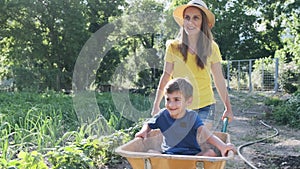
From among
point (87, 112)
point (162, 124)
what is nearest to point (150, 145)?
point (162, 124)

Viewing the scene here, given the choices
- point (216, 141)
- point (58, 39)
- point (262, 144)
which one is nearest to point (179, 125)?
point (216, 141)

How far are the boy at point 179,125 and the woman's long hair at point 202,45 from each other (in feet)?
1.70

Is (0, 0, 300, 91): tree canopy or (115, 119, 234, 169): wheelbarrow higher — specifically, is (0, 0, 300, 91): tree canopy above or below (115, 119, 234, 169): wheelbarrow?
above

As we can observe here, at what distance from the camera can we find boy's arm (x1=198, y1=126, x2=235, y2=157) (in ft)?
6.61

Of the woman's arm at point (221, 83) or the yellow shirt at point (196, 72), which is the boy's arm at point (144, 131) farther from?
the woman's arm at point (221, 83)

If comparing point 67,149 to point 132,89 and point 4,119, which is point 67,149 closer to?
point 4,119

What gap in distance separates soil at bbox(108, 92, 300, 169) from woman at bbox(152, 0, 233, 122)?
4.77 feet

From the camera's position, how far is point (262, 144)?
6.09 metres

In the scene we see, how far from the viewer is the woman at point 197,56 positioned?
9.23ft

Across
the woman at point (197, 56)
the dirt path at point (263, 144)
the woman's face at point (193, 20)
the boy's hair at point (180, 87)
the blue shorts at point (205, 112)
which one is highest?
the woman's face at point (193, 20)

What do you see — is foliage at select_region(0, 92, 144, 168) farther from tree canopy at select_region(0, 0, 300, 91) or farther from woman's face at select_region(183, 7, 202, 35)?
tree canopy at select_region(0, 0, 300, 91)

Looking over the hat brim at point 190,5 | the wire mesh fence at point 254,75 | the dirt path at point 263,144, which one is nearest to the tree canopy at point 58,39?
the wire mesh fence at point 254,75

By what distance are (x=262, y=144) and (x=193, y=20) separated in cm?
382

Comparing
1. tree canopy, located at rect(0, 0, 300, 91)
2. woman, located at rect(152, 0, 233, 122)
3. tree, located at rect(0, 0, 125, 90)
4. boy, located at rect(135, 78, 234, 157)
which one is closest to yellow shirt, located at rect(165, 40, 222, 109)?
woman, located at rect(152, 0, 233, 122)
